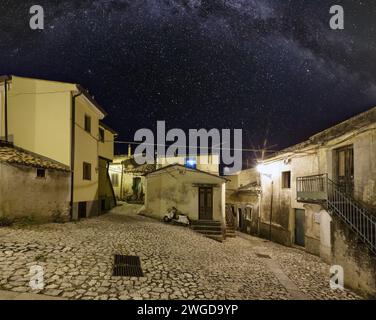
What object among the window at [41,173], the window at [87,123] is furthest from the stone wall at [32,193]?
the window at [87,123]

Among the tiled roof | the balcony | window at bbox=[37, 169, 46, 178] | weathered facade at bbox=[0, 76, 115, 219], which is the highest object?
weathered facade at bbox=[0, 76, 115, 219]

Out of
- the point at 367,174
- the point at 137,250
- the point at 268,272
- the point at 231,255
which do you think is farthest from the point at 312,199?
the point at 137,250

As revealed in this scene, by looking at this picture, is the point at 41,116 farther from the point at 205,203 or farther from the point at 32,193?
the point at 205,203

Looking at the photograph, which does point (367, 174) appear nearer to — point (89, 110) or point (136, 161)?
point (89, 110)

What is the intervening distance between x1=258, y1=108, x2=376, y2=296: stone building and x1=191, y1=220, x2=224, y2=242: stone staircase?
4537 mm

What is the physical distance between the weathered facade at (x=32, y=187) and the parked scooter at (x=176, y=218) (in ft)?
24.7

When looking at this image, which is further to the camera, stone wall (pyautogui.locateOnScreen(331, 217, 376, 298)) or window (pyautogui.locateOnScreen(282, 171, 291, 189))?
window (pyautogui.locateOnScreen(282, 171, 291, 189))

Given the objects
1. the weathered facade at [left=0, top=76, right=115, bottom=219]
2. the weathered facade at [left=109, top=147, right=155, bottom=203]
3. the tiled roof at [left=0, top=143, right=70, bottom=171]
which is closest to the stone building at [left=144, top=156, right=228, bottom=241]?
the weathered facade at [left=0, top=76, right=115, bottom=219]

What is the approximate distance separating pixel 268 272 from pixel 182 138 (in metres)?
26.1

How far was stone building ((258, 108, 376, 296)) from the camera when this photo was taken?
9008 mm

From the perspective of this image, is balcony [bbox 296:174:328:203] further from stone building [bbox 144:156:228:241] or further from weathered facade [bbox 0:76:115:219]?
weathered facade [bbox 0:76:115:219]

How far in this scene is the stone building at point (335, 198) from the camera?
901cm

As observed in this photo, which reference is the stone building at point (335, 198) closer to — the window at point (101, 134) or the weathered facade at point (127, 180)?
the window at point (101, 134)

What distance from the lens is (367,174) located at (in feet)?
30.9
